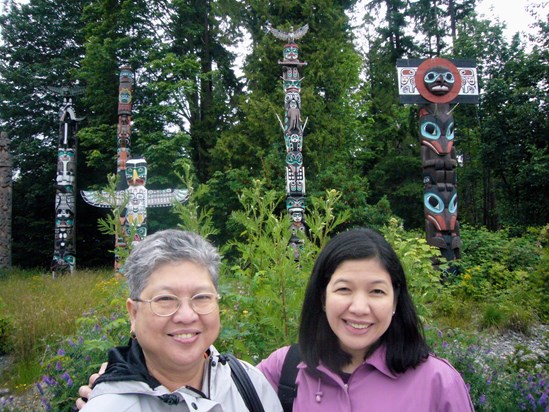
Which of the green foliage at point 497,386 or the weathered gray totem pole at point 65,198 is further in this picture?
the weathered gray totem pole at point 65,198

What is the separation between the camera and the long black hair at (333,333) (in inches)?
62.9

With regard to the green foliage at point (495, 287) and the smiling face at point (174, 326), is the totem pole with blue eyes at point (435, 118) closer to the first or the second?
the green foliage at point (495, 287)

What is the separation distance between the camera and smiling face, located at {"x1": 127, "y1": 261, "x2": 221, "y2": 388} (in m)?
1.43

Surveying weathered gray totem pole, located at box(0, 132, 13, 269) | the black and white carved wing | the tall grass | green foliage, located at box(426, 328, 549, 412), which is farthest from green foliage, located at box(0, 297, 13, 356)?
the black and white carved wing

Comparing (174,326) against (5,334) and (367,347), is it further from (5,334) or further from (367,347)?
(5,334)

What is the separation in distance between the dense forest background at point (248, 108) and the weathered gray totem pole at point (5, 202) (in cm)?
235

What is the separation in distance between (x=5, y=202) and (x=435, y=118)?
467 inches

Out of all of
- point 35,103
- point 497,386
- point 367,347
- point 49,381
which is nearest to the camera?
point 367,347

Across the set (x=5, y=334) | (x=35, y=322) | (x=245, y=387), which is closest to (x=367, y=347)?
(x=245, y=387)

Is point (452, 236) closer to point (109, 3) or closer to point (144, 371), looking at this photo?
point (144, 371)

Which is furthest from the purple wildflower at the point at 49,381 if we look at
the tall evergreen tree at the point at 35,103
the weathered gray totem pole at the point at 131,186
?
the tall evergreen tree at the point at 35,103

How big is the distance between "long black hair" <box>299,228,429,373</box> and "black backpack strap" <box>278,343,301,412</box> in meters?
0.08

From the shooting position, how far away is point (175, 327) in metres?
1.43

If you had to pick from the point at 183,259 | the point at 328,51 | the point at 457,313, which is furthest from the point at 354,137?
the point at 183,259
